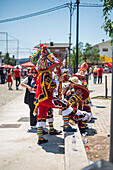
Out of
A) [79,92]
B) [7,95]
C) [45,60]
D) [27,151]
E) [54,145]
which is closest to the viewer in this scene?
[27,151]

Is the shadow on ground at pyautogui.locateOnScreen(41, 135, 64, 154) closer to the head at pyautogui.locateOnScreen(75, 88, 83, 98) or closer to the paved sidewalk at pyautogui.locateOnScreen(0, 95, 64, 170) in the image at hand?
the paved sidewalk at pyautogui.locateOnScreen(0, 95, 64, 170)

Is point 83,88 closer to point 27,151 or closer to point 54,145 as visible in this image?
point 54,145

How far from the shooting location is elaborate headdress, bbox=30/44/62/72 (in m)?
5.07

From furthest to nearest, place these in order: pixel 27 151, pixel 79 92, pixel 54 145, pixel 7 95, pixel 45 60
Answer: pixel 7 95
pixel 79 92
pixel 45 60
pixel 54 145
pixel 27 151

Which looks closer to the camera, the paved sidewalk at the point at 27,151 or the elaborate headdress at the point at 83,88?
the paved sidewalk at the point at 27,151

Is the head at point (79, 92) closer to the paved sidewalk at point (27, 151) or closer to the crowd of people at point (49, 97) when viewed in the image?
the crowd of people at point (49, 97)

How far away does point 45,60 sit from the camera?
5.16 m

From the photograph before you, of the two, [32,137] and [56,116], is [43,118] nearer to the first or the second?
[32,137]

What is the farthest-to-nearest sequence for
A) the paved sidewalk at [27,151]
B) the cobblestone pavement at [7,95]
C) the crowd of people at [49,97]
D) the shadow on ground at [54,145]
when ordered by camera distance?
1. the cobblestone pavement at [7,95]
2. the crowd of people at [49,97]
3. the shadow on ground at [54,145]
4. the paved sidewalk at [27,151]

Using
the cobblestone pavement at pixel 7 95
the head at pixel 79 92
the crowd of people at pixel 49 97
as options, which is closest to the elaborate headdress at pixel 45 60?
the crowd of people at pixel 49 97

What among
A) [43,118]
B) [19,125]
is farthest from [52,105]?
[19,125]

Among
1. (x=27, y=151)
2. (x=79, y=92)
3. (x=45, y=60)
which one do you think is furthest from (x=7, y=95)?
(x=27, y=151)

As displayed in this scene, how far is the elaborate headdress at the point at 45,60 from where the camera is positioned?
507 centimetres

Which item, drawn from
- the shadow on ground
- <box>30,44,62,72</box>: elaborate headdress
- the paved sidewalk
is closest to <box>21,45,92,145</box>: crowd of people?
<box>30,44,62,72</box>: elaborate headdress
